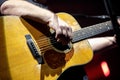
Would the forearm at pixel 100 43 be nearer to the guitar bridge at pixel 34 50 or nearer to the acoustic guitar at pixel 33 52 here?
the acoustic guitar at pixel 33 52

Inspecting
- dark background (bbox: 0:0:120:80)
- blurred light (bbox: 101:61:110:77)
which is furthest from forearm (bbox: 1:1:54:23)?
blurred light (bbox: 101:61:110:77)

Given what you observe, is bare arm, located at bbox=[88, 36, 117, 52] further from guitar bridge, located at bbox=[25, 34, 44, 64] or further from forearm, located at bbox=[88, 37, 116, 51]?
guitar bridge, located at bbox=[25, 34, 44, 64]

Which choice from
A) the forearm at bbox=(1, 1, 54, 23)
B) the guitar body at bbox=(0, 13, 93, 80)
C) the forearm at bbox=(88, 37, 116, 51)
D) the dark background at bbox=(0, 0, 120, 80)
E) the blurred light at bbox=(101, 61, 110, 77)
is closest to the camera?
the guitar body at bbox=(0, 13, 93, 80)

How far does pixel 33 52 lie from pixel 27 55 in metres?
0.04

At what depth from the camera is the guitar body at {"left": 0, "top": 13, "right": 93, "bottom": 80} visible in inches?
51.9

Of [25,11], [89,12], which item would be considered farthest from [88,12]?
[25,11]

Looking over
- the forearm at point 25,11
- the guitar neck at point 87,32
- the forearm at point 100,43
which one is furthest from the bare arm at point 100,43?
the forearm at point 25,11

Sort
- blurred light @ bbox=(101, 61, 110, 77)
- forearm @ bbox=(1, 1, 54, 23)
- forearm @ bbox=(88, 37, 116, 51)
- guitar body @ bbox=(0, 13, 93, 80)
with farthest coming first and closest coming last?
blurred light @ bbox=(101, 61, 110, 77), forearm @ bbox=(88, 37, 116, 51), forearm @ bbox=(1, 1, 54, 23), guitar body @ bbox=(0, 13, 93, 80)

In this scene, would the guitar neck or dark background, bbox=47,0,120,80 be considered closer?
the guitar neck

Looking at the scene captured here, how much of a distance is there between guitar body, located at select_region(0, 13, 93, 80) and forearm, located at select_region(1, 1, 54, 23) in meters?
0.04

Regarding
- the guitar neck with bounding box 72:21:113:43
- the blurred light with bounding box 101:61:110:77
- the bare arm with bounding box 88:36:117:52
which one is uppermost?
the guitar neck with bounding box 72:21:113:43

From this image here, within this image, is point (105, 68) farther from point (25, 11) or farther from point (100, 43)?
point (25, 11)

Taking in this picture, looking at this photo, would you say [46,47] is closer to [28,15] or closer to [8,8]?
[28,15]

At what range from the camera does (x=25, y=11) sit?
149 centimetres
